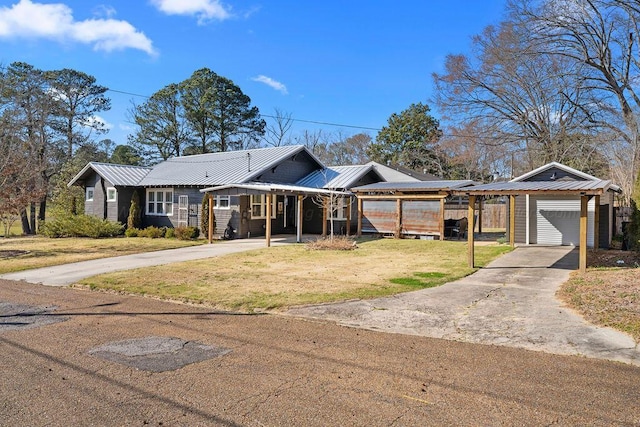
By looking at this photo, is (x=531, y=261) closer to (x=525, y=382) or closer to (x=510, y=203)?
(x=510, y=203)

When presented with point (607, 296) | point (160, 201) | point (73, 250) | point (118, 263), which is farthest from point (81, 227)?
point (607, 296)

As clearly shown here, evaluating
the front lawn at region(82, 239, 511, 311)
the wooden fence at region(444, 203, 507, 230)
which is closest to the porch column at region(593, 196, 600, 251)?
the front lawn at region(82, 239, 511, 311)

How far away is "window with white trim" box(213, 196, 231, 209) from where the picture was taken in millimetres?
21328

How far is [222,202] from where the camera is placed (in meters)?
21.5

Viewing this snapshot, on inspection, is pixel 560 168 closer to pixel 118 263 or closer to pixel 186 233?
pixel 118 263

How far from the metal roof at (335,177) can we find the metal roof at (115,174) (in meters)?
9.14

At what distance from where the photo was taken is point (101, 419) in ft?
11.4

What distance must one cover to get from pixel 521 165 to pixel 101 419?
34.6 m

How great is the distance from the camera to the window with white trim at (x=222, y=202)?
70.0ft

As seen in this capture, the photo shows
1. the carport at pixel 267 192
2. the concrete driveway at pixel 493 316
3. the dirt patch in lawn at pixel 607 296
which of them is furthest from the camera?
the carport at pixel 267 192

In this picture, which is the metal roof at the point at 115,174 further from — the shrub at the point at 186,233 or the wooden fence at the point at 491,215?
the wooden fence at the point at 491,215

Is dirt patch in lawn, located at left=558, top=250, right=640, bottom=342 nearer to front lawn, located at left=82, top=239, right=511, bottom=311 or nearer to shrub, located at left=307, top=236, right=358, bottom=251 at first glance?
front lawn, located at left=82, top=239, right=511, bottom=311

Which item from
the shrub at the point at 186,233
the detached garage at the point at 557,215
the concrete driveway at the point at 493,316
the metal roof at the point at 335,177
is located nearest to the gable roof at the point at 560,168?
the detached garage at the point at 557,215

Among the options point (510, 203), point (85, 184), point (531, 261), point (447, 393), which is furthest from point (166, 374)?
point (85, 184)
